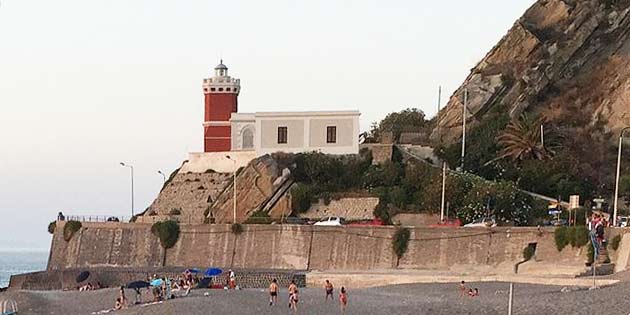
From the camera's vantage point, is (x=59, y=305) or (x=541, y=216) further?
(x=541, y=216)

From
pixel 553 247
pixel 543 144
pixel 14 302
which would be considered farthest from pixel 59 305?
pixel 543 144

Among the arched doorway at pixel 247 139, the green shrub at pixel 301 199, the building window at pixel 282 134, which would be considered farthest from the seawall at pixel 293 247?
the arched doorway at pixel 247 139

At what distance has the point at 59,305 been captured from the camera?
49.8 metres

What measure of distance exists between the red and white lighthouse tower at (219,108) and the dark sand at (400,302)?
2794 cm

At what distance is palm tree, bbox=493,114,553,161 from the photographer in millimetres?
70438

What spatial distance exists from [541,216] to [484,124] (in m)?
12.0

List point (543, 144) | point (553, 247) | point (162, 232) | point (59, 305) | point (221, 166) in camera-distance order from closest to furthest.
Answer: point (59, 305)
point (553, 247)
point (162, 232)
point (543, 144)
point (221, 166)

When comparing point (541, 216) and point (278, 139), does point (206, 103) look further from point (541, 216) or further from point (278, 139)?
A: point (541, 216)

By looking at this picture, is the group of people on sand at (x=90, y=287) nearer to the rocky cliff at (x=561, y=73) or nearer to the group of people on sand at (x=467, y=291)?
the group of people on sand at (x=467, y=291)

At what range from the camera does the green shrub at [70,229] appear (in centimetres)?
6844

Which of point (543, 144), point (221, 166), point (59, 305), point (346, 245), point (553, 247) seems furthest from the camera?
point (221, 166)

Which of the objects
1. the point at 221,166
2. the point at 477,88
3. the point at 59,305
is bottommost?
the point at 59,305

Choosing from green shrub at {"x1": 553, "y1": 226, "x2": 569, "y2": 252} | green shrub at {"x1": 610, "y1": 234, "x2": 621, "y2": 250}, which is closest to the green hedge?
green shrub at {"x1": 553, "y1": 226, "x2": 569, "y2": 252}

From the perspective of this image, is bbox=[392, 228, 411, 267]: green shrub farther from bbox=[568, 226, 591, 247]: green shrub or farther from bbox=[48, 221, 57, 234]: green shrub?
bbox=[48, 221, 57, 234]: green shrub
